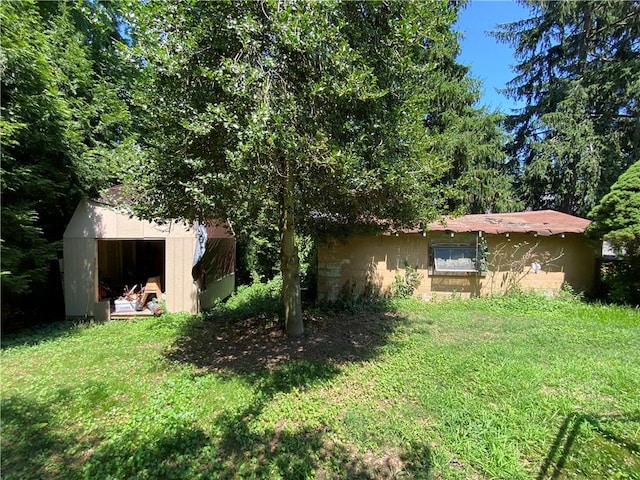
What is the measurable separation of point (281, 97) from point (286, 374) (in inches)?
139

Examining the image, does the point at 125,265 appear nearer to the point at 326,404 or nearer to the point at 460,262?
the point at 326,404

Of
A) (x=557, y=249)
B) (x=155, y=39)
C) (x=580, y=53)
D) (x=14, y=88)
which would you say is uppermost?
(x=580, y=53)

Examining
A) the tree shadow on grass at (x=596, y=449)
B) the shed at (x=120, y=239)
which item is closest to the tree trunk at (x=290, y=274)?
the shed at (x=120, y=239)

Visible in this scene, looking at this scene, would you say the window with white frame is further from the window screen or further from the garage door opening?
the garage door opening

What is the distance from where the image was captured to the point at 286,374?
13.8ft

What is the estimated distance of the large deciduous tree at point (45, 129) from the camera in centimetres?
567

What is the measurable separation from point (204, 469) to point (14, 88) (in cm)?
745

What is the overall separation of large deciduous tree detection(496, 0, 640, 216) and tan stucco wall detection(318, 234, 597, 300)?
18.1 feet

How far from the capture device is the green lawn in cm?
265

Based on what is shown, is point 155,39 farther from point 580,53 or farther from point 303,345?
point 580,53

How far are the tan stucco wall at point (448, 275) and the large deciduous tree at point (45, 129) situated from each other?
592 cm

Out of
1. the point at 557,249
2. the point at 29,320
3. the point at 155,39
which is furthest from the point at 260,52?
the point at 557,249

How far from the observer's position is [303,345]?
5.31m

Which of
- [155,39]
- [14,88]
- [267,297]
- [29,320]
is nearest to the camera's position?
[155,39]
